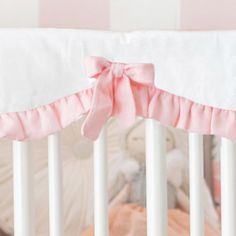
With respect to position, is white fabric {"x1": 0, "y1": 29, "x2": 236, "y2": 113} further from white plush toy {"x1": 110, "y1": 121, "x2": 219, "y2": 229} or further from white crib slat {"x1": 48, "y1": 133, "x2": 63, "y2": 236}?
white plush toy {"x1": 110, "y1": 121, "x2": 219, "y2": 229}

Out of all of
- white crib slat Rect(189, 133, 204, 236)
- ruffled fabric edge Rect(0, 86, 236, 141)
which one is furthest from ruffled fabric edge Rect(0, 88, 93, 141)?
white crib slat Rect(189, 133, 204, 236)

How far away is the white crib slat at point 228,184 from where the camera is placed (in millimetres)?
832

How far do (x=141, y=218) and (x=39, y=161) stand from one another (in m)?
0.20

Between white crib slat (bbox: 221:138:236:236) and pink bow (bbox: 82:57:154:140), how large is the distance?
0.43 feet

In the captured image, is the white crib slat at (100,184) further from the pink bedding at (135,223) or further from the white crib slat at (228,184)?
the pink bedding at (135,223)

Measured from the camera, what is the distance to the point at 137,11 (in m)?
1.13

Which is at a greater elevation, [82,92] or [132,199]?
[82,92]

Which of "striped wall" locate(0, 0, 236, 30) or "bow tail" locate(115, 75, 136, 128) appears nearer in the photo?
"bow tail" locate(115, 75, 136, 128)

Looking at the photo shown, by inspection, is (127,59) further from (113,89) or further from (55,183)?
(55,183)

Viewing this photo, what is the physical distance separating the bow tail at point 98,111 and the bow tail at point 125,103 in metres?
0.01

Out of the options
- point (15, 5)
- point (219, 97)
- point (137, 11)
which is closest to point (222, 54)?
point (219, 97)

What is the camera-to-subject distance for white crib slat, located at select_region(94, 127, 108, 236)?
824mm

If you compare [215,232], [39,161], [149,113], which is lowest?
[215,232]

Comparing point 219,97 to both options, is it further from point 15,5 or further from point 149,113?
point 15,5
